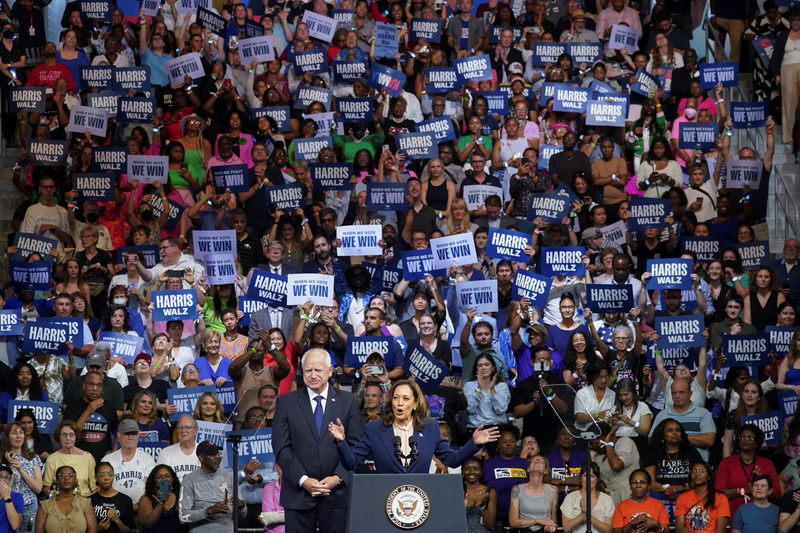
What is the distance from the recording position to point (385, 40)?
51.2 feet

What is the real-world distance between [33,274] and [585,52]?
6748mm

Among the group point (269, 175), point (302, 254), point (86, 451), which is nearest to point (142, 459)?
point (86, 451)

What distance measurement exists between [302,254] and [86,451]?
330 centimetres

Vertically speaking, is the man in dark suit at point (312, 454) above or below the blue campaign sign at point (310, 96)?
below

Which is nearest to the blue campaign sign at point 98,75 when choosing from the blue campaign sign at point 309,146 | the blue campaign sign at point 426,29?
the blue campaign sign at point 309,146

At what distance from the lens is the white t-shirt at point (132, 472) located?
1012cm

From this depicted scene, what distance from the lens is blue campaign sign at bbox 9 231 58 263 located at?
41.0 feet

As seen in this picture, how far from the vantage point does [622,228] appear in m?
12.7

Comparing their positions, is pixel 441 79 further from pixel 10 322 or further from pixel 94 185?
pixel 10 322

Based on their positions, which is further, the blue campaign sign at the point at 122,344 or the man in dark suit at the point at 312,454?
the blue campaign sign at the point at 122,344

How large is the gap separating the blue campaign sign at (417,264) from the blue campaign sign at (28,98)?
4.40 meters

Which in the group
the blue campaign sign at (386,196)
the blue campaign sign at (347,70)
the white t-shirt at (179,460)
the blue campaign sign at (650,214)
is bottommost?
the white t-shirt at (179,460)

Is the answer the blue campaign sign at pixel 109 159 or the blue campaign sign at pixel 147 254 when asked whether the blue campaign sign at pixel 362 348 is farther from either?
the blue campaign sign at pixel 109 159

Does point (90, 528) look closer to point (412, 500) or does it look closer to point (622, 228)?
point (412, 500)
